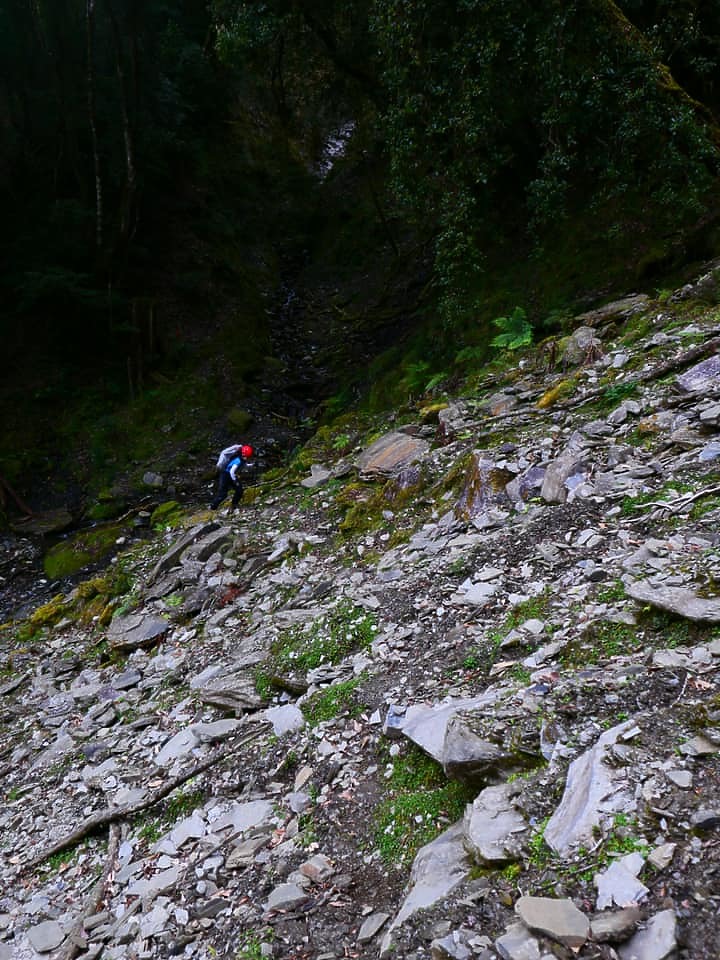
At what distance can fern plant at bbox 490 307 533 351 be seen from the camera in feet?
35.3

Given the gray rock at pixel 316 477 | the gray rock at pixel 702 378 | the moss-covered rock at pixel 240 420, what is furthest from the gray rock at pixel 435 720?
the moss-covered rock at pixel 240 420

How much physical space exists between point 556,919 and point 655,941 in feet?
1.14

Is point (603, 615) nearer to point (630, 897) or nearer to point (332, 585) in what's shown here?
point (630, 897)

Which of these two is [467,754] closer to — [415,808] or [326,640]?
[415,808]

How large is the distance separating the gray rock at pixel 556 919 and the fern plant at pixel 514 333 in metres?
9.34

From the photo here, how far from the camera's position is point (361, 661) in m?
5.27

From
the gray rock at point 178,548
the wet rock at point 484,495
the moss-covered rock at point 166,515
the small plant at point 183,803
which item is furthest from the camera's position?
the moss-covered rock at point 166,515

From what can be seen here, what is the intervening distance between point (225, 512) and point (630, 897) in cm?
952

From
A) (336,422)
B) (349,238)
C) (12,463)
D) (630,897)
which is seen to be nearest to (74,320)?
(12,463)

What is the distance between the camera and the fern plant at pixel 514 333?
10.8 meters

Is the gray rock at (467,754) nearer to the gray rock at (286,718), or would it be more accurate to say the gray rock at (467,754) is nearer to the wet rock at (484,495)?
the gray rock at (286,718)

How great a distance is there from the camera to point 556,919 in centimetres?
235

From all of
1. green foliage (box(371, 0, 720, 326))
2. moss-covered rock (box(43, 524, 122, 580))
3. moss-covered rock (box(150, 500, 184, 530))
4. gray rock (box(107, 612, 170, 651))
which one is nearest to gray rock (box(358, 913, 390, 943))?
gray rock (box(107, 612, 170, 651))

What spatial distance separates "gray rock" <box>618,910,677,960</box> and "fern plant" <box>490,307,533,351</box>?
31.0 feet
